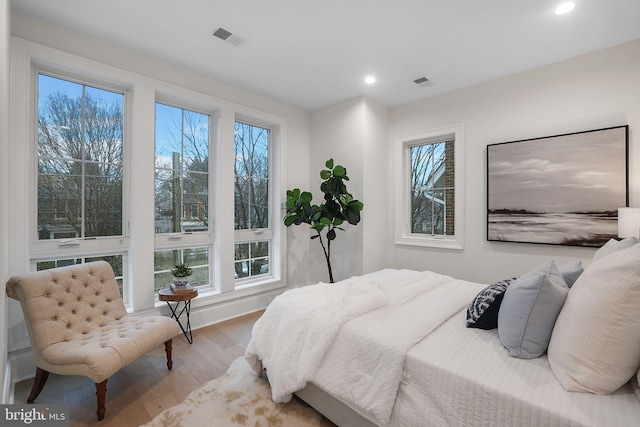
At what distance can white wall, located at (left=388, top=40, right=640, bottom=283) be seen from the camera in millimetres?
2621

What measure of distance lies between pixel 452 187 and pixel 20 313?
14.1 ft

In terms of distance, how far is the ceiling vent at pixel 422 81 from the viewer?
3304 mm

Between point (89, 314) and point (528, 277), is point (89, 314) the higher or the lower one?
the lower one

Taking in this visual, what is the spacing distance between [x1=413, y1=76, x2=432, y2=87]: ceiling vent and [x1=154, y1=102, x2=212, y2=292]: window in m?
2.45

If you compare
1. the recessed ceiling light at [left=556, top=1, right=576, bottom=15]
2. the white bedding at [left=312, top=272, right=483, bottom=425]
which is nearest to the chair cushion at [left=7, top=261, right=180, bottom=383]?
the white bedding at [left=312, top=272, right=483, bottom=425]

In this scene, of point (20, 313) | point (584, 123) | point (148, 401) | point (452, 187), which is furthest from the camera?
point (452, 187)

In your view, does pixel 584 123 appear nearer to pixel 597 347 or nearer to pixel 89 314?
pixel 597 347

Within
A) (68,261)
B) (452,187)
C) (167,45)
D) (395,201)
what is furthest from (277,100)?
(68,261)

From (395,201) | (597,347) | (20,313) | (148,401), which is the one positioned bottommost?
(148,401)

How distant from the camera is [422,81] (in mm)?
3357

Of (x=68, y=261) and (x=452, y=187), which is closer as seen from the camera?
(x=68, y=261)

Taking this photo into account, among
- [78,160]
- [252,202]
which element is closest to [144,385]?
[78,160]

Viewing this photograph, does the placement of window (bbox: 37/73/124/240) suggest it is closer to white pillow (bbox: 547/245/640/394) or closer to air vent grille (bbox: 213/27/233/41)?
air vent grille (bbox: 213/27/233/41)

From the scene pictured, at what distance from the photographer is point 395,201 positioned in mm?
4090
